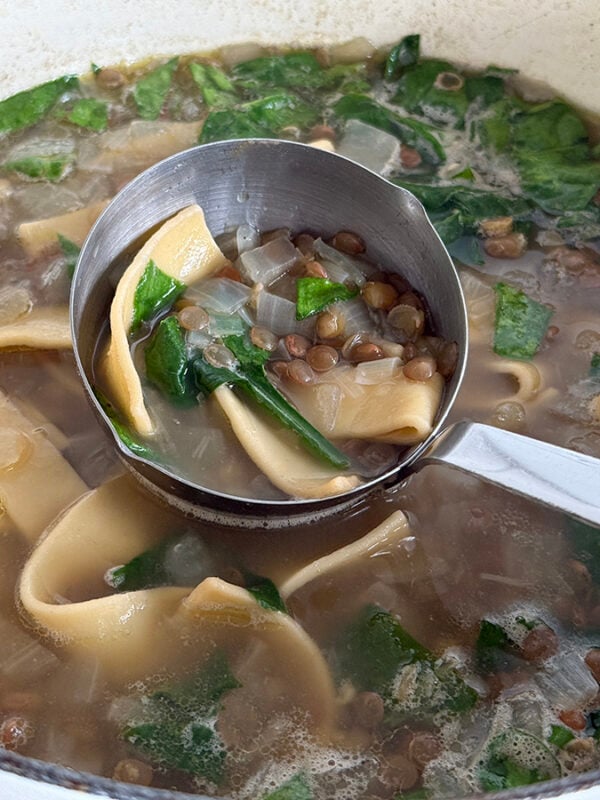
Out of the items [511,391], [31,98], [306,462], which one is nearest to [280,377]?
[306,462]

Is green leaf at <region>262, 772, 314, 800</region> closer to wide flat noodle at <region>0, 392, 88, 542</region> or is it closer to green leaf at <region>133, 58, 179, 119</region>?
wide flat noodle at <region>0, 392, 88, 542</region>

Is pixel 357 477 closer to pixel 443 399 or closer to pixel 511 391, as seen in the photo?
pixel 443 399

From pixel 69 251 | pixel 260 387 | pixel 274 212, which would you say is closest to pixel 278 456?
pixel 260 387

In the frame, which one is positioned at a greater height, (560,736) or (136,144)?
(136,144)

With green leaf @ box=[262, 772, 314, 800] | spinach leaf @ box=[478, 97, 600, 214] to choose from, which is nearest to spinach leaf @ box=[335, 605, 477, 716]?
green leaf @ box=[262, 772, 314, 800]

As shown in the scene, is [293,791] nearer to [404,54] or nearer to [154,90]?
[154,90]

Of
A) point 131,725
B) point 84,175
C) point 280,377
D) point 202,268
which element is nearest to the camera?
point 131,725
